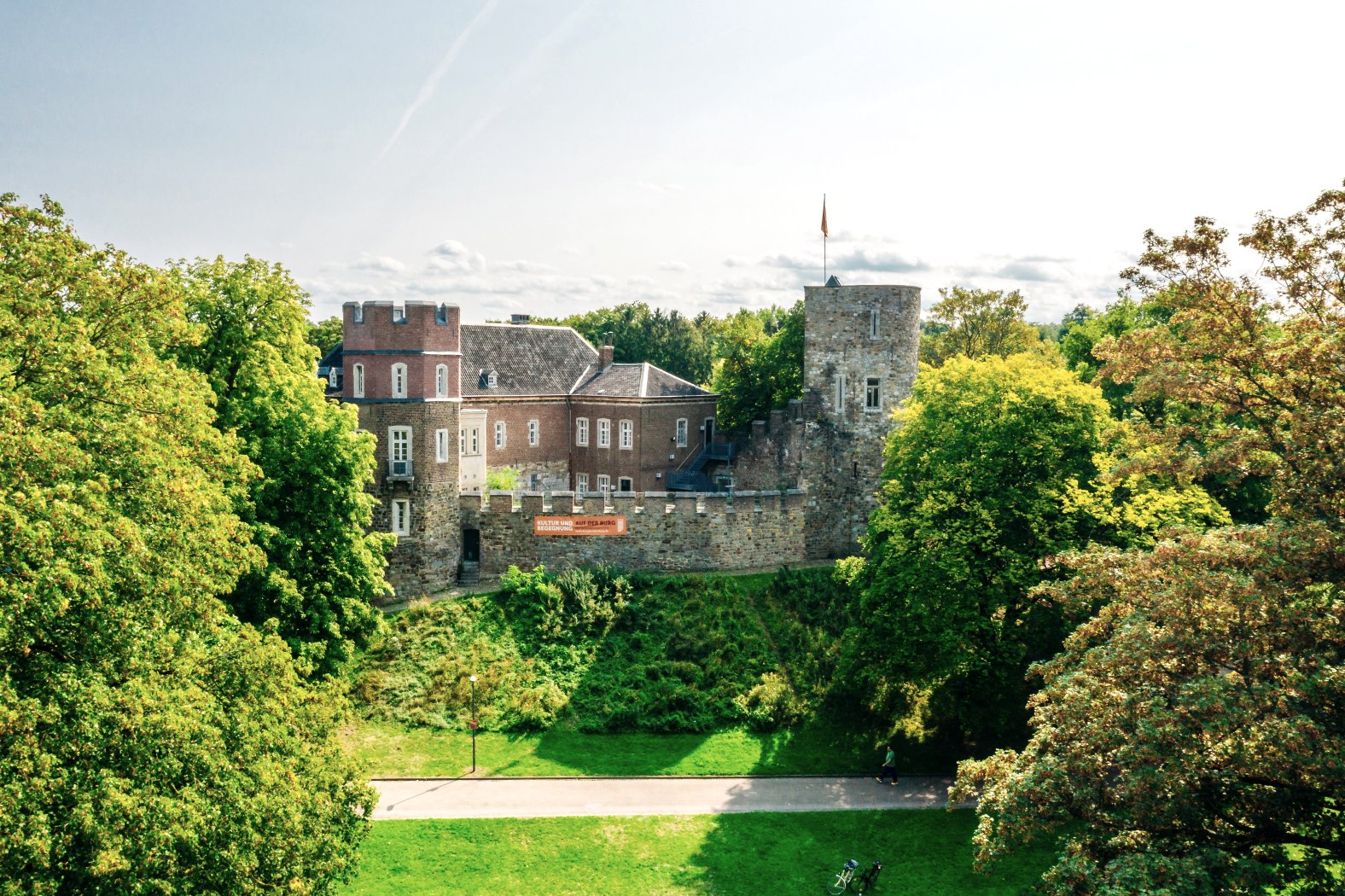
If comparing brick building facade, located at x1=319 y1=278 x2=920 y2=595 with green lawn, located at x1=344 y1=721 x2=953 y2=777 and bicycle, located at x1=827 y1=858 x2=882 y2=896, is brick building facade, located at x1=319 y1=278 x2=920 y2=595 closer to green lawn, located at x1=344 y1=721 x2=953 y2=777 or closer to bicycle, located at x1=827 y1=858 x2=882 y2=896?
green lawn, located at x1=344 y1=721 x2=953 y2=777

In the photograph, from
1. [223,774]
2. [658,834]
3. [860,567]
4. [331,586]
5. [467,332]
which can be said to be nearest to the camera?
[223,774]

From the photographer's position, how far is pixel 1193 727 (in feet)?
37.6

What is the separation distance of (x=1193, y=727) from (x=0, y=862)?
14.0 metres

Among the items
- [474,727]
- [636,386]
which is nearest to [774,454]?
[636,386]

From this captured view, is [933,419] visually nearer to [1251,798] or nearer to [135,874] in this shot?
[1251,798]

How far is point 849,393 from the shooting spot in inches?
1516

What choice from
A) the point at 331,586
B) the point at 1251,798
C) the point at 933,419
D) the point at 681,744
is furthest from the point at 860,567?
the point at 1251,798

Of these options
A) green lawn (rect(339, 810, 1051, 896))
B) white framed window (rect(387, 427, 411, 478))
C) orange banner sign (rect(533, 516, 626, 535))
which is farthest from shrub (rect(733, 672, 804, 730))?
white framed window (rect(387, 427, 411, 478))

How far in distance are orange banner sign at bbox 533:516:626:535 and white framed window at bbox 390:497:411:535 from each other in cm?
452

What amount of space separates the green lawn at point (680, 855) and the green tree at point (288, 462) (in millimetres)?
5950

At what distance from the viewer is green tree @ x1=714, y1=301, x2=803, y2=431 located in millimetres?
45062

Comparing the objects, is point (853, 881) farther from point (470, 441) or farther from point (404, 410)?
point (470, 441)

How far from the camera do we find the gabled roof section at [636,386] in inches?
1778

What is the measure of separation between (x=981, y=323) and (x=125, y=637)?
51.2 metres
